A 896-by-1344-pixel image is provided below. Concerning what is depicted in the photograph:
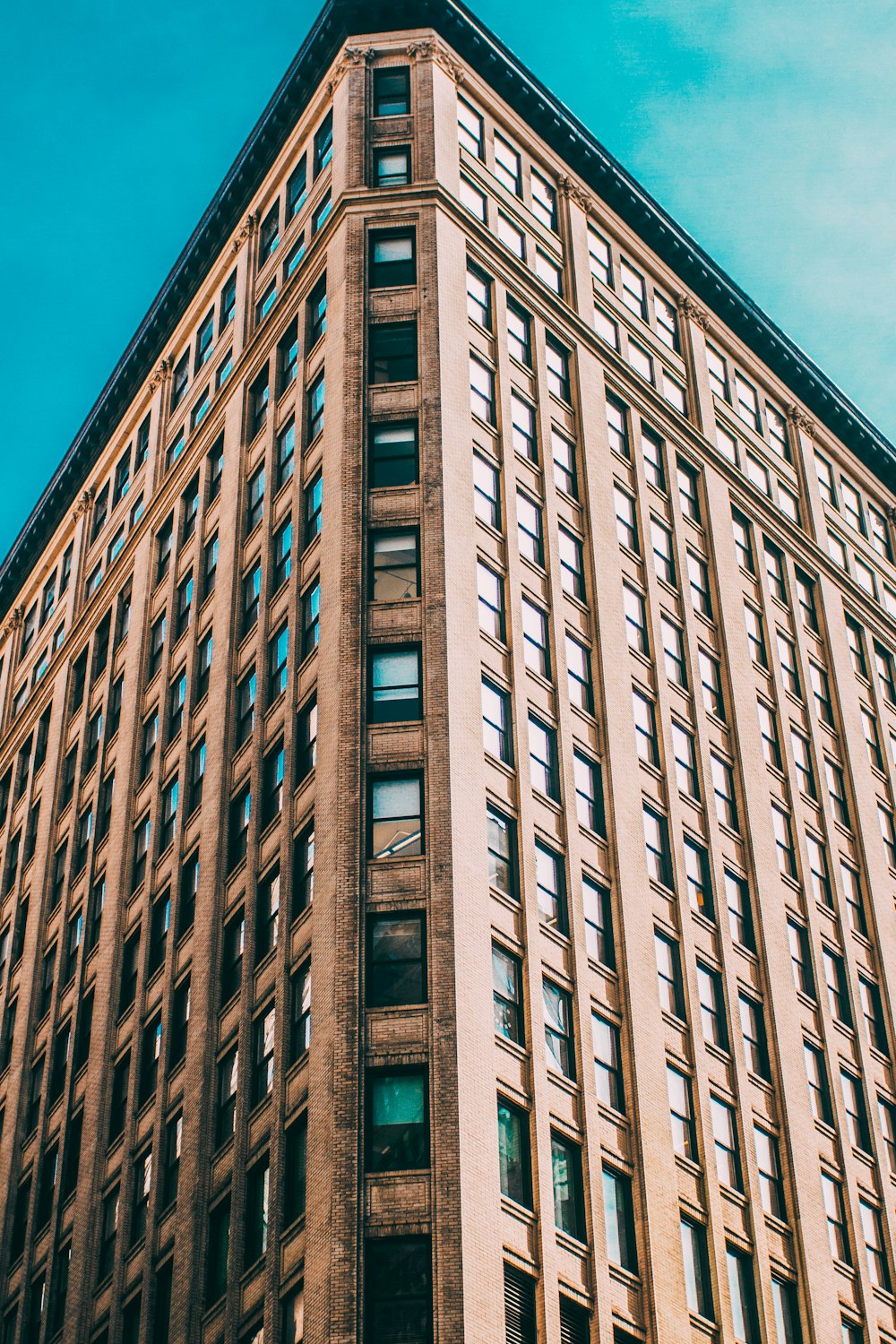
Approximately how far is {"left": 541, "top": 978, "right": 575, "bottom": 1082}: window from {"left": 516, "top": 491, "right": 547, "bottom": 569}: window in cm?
1273

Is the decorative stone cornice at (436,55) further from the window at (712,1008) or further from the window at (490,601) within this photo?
the window at (712,1008)

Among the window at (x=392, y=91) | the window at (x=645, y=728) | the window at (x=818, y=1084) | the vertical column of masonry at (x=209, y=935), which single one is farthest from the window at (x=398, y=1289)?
the window at (x=392, y=91)

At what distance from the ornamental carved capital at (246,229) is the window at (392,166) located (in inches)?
306

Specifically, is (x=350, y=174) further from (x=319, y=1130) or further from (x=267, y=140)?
(x=319, y=1130)

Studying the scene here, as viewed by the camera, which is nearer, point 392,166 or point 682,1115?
point 682,1115

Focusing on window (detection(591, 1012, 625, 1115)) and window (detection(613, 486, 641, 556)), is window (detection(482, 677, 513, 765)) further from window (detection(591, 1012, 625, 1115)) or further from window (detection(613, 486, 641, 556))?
window (detection(613, 486, 641, 556))

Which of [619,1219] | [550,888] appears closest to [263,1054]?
[550,888]

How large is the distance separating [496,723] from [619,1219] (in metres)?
11.6

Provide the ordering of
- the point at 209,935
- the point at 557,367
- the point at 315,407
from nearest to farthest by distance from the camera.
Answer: the point at 209,935 → the point at 315,407 → the point at 557,367

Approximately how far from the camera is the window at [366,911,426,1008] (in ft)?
129

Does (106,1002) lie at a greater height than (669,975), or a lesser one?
greater

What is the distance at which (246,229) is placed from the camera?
66312mm

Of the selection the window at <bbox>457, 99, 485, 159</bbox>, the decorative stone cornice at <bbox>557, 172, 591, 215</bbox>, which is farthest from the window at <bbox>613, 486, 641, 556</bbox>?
the decorative stone cornice at <bbox>557, 172, 591, 215</bbox>

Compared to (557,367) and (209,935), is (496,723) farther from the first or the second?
(557,367)
